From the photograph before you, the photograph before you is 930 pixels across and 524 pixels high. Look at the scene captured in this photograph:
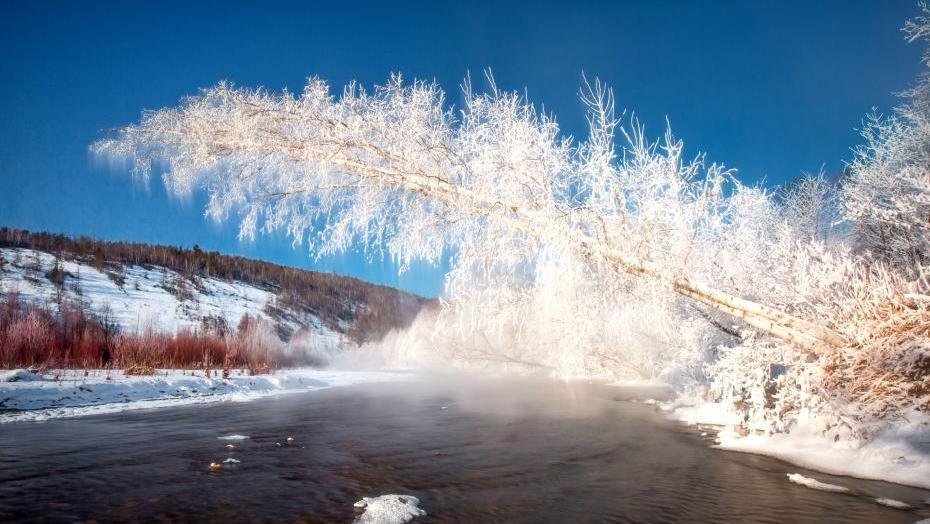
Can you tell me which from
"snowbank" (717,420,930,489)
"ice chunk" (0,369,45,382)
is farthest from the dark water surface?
"ice chunk" (0,369,45,382)

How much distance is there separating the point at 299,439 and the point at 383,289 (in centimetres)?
10067

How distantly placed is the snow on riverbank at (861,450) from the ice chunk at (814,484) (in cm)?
63

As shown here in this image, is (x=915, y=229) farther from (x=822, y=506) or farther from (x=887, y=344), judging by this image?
(x=822, y=506)

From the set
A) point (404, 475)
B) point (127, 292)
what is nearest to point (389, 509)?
point (404, 475)

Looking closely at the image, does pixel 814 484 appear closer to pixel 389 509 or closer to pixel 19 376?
pixel 389 509

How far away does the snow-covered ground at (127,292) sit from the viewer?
31.5m

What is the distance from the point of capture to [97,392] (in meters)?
11.1

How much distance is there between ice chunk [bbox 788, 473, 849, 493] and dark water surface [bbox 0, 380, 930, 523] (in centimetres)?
12

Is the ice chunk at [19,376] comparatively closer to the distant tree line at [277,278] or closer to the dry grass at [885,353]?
the dry grass at [885,353]

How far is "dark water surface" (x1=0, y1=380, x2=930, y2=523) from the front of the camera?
13.1 feet

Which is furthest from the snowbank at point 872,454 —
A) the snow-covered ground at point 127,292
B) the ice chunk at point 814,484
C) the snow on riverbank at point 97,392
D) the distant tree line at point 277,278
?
the distant tree line at point 277,278

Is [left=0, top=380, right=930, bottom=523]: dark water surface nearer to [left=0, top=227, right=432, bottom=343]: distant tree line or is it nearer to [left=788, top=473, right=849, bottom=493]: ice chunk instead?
[left=788, top=473, right=849, bottom=493]: ice chunk

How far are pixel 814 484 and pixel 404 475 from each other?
13.6 feet

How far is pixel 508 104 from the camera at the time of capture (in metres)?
7.53
